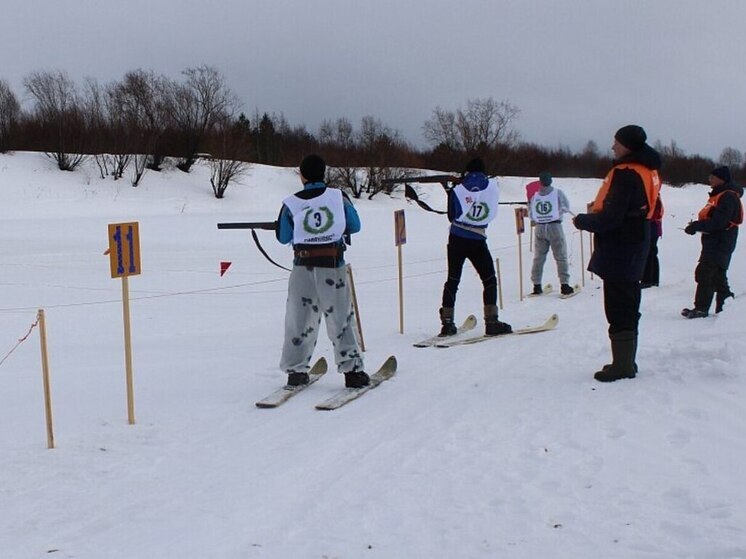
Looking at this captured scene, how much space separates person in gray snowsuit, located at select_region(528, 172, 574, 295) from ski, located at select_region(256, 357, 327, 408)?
6.76m

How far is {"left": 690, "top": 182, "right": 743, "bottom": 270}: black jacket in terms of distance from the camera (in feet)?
29.3

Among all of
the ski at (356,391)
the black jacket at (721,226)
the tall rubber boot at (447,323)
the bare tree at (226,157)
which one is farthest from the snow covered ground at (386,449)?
the bare tree at (226,157)

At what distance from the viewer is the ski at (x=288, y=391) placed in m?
5.82

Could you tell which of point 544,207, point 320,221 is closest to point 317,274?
point 320,221

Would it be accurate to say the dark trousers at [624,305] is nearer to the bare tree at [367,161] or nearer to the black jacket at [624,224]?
the black jacket at [624,224]

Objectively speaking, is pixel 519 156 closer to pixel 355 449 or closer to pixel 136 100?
pixel 136 100

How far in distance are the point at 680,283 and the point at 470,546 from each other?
12.2 metres

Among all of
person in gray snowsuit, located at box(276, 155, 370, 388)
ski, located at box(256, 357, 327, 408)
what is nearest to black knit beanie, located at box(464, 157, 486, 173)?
person in gray snowsuit, located at box(276, 155, 370, 388)

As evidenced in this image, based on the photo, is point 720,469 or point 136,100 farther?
point 136,100

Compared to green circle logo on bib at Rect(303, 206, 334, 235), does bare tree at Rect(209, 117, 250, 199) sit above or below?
above

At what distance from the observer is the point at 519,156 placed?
179 ft

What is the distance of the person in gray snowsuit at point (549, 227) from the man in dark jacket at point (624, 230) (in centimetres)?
669

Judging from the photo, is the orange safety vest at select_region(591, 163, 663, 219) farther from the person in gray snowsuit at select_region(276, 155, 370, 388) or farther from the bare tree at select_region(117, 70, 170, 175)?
the bare tree at select_region(117, 70, 170, 175)

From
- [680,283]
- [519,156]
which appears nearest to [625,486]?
[680,283]
